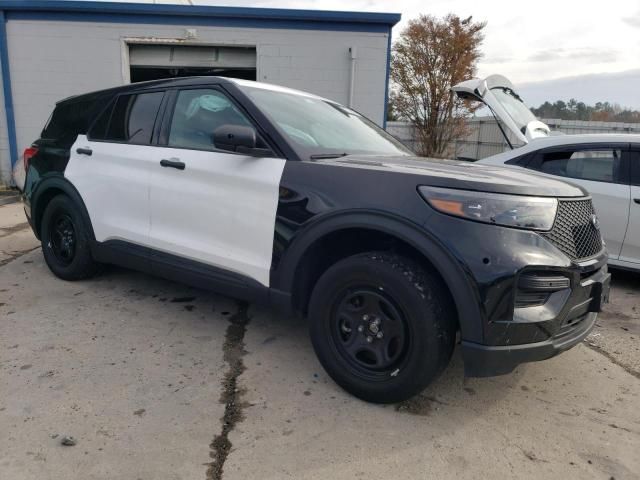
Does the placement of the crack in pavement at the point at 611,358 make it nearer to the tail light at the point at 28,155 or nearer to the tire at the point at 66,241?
the tire at the point at 66,241

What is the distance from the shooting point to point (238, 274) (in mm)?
3098

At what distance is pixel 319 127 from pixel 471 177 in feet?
4.21

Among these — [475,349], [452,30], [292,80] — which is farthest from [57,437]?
[452,30]

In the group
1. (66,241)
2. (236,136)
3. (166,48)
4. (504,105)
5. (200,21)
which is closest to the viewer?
(236,136)

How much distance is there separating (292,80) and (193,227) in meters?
7.98

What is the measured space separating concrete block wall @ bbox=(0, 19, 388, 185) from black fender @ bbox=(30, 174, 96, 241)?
6.65m

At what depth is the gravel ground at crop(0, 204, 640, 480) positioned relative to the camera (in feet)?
7.14

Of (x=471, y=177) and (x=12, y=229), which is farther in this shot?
(x=12, y=229)

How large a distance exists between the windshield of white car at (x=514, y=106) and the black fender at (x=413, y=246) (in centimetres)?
410

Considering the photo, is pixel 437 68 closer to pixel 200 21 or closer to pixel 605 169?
pixel 200 21

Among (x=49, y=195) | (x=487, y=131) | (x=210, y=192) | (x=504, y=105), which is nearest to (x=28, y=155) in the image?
(x=49, y=195)

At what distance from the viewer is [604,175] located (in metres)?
4.91

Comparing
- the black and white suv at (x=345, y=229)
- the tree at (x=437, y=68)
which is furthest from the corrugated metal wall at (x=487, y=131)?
the black and white suv at (x=345, y=229)

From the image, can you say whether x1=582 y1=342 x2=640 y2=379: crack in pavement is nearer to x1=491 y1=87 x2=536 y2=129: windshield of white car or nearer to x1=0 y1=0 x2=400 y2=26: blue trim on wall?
x1=491 y1=87 x2=536 y2=129: windshield of white car
